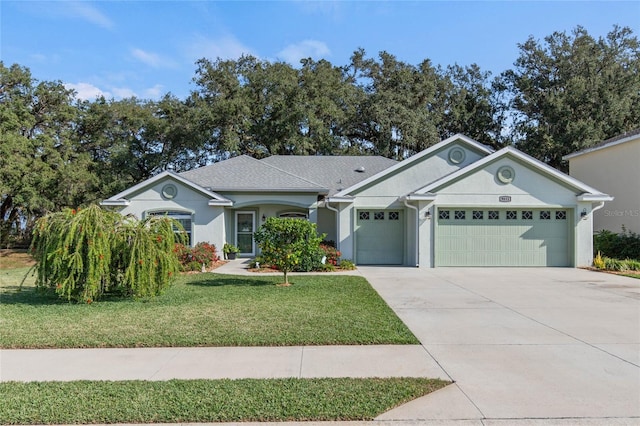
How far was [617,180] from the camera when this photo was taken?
18.4m

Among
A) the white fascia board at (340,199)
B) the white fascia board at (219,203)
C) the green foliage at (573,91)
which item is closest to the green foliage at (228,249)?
the white fascia board at (219,203)

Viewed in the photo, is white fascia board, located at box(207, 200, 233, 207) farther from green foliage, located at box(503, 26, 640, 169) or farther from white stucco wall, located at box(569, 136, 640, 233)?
green foliage, located at box(503, 26, 640, 169)

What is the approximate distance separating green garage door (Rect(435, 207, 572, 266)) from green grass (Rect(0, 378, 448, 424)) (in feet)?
37.0

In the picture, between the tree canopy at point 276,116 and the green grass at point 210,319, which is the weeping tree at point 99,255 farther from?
the tree canopy at point 276,116

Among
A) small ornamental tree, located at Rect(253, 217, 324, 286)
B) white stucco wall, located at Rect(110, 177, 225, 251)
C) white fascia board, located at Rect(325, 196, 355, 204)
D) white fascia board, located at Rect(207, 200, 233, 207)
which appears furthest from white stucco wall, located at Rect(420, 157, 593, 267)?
white stucco wall, located at Rect(110, 177, 225, 251)

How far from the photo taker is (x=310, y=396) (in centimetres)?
406

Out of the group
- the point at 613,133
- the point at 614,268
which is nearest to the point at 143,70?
the point at 614,268

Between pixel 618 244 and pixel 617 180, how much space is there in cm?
335

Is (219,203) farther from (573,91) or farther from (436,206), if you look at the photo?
(573,91)

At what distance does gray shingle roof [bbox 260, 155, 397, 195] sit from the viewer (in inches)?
813

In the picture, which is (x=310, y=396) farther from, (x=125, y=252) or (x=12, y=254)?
(x=12, y=254)

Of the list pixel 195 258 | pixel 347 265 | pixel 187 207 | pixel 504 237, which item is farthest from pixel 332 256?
pixel 187 207

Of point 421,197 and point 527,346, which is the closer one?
point 527,346

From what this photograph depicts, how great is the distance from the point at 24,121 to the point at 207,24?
66.6ft
